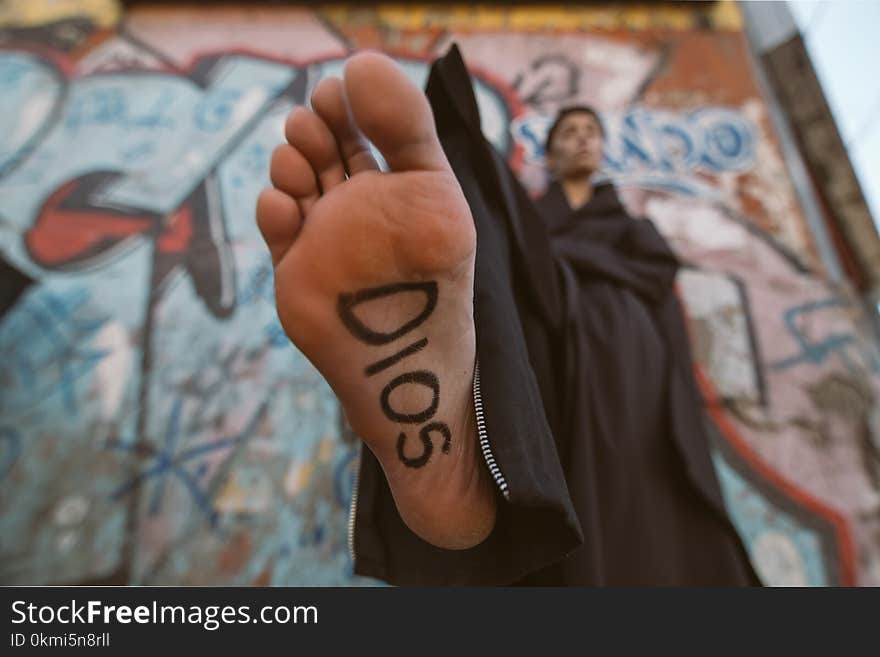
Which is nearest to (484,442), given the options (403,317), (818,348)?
(403,317)

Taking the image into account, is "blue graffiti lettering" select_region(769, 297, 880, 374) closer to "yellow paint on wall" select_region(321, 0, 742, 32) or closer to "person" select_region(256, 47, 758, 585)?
"person" select_region(256, 47, 758, 585)

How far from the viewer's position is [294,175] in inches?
23.7

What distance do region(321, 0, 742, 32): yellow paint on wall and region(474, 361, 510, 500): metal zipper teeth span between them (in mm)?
2120

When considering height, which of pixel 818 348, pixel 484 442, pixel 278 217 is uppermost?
pixel 278 217

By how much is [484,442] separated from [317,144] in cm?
39

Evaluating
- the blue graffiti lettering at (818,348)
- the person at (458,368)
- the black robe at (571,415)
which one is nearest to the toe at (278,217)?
the person at (458,368)

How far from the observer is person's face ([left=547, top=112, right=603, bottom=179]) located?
4.70ft

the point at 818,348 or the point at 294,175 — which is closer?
the point at 294,175

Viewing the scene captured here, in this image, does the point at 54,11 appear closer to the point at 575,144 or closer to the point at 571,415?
the point at 575,144

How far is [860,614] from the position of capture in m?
0.61

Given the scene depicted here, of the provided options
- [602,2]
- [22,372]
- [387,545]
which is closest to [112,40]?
[22,372]

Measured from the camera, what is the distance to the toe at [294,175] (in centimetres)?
60

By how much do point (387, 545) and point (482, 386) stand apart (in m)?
0.27

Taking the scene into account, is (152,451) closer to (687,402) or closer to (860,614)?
(687,402)
